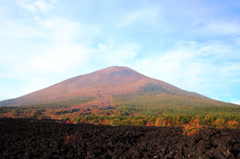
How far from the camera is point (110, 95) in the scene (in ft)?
348

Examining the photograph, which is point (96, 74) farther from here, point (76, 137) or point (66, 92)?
point (76, 137)

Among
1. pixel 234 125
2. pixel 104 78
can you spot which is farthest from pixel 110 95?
pixel 234 125

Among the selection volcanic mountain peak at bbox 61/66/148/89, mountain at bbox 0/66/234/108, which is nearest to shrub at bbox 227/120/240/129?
mountain at bbox 0/66/234/108

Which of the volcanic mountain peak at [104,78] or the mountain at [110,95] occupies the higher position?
the volcanic mountain peak at [104,78]

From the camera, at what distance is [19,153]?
26.8 ft

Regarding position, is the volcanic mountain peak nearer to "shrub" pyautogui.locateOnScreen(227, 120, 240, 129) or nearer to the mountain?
the mountain

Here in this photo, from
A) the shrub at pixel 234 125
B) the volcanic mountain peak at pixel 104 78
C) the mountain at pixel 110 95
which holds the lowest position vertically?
the shrub at pixel 234 125

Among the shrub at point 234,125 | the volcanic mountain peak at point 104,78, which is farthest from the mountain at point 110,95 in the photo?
the shrub at point 234,125

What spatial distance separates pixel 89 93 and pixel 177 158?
349 ft

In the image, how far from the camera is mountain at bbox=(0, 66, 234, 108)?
89812 millimetres

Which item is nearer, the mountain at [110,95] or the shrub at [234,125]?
the shrub at [234,125]

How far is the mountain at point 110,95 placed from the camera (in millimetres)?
89812

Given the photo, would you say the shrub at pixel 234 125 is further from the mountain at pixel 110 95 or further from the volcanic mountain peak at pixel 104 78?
the volcanic mountain peak at pixel 104 78

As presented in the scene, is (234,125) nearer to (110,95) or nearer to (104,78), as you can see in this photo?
(110,95)
